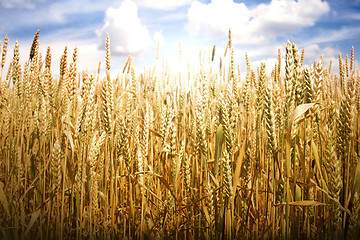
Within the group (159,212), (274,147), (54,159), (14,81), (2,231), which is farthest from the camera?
(14,81)

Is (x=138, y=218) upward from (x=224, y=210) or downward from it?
downward

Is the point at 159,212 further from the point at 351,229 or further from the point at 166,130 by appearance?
the point at 351,229

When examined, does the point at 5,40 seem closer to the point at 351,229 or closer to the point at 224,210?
the point at 224,210

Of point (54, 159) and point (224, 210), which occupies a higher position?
point (54, 159)

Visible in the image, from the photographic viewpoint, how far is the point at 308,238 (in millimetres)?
1120

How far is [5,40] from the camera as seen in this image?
7.30 ft

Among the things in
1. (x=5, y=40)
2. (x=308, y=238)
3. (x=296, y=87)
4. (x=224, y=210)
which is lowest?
(x=308, y=238)

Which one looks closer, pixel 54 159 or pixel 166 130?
pixel 54 159

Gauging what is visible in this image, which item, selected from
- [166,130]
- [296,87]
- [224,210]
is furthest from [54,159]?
[296,87]

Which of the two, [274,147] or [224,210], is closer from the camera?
[274,147]

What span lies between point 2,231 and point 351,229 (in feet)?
4.07

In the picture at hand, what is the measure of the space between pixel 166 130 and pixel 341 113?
0.73 meters

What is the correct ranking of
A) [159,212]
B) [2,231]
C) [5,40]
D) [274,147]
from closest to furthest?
[274,147] → [2,231] → [159,212] → [5,40]

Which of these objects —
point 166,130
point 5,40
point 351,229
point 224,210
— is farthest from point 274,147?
point 5,40
